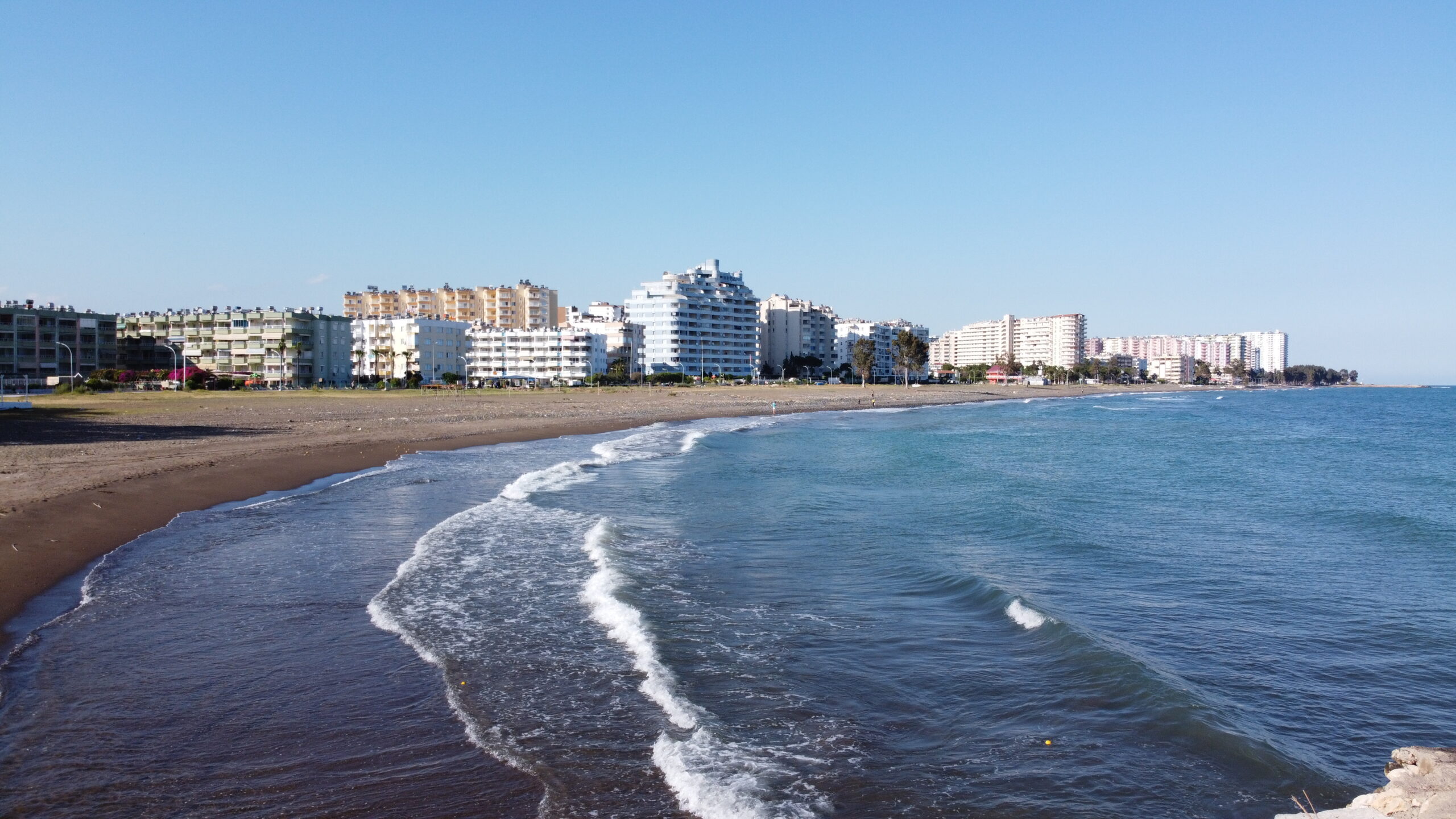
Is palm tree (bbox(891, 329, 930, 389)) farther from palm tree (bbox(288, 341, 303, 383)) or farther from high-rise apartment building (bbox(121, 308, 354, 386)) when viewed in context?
palm tree (bbox(288, 341, 303, 383))

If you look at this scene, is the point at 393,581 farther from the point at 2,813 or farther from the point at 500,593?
the point at 2,813

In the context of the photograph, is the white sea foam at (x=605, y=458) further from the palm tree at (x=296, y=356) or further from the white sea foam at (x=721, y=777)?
the palm tree at (x=296, y=356)

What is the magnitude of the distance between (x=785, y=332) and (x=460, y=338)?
5923cm

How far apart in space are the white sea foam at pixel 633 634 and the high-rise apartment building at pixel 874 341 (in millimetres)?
152577

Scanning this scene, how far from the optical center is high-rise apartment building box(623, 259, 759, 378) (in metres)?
133

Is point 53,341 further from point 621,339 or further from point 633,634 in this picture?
point 633,634

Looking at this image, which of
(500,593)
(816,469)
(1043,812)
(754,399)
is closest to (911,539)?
(500,593)

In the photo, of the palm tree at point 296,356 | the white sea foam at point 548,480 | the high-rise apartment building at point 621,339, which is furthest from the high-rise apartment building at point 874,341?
the white sea foam at point 548,480

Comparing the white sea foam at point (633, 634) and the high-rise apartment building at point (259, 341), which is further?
the high-rise apartment building at point (259, 341)

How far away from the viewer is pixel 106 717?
7027 mm

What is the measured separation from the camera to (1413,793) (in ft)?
16.6

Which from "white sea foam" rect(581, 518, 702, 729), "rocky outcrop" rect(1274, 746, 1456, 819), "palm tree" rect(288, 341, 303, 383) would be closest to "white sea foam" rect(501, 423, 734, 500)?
"white sea foam" rect(581, 518, 702, 729)

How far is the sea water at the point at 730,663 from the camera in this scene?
6.14 metres

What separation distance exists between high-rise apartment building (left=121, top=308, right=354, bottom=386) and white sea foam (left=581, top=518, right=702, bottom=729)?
9920 centimetres
